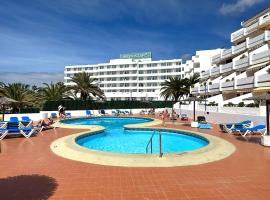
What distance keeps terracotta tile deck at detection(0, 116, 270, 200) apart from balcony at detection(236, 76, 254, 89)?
26.1 meters

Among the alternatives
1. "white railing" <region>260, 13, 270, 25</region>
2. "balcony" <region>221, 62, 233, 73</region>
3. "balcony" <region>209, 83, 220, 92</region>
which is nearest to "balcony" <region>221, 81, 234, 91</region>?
"balcony" <region>209, 83, 220, 92</region>

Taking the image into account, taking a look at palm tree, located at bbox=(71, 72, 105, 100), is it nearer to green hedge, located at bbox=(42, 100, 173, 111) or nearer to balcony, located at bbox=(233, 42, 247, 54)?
green hedge, located at bbox=(42, 100, 173, 111)

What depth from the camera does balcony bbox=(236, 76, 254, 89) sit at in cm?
3478

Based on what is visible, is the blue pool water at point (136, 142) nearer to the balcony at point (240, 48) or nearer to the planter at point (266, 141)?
the planter at point (266, 141)

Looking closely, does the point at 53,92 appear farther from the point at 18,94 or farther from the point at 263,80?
the point at 263,80

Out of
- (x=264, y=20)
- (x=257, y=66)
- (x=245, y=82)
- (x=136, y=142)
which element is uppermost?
(x=264, y=20)

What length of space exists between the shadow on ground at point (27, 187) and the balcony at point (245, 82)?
32.3 meters

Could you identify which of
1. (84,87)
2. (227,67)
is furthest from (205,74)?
(84,87)

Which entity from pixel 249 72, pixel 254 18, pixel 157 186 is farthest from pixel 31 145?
pixel 254 18

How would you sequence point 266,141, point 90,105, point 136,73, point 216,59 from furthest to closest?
point 136,73
point 216,59
point 90,105
point 266,141

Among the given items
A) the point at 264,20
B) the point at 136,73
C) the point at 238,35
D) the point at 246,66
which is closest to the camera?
the point at 264,20

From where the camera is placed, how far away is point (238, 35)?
45781 millimetres

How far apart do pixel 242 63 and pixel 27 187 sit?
3851 cm

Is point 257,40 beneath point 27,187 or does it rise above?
above
